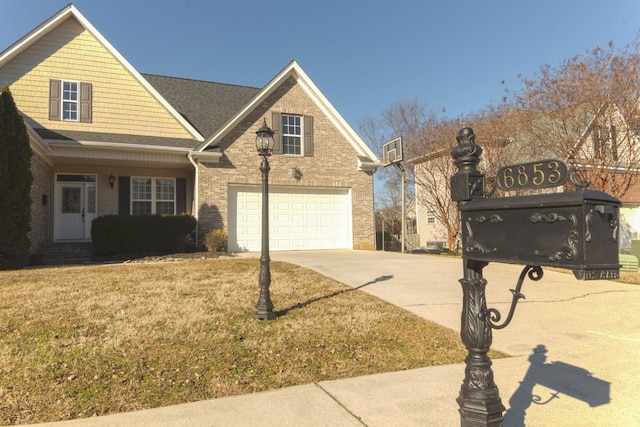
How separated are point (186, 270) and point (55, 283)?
2.53 meters

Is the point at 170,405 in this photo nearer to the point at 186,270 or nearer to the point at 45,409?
the point at 45,409

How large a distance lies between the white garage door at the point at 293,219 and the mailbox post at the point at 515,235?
12.2 m

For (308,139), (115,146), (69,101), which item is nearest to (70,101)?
(69,101)

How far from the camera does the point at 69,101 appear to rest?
43.9 ft

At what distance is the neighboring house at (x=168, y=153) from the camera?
42.7 ft

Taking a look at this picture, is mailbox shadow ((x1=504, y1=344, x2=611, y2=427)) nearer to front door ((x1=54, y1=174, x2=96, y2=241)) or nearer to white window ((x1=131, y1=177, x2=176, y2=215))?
white window ((x1=131, y1=177, x2=176, y2=215))

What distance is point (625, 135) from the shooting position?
1364 centimetres

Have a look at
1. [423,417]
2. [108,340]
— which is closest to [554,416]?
[423,417]

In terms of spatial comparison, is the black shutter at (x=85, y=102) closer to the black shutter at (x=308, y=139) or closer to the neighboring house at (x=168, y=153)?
the neighboring house at (x=168, y=153)

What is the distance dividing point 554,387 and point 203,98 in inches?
653

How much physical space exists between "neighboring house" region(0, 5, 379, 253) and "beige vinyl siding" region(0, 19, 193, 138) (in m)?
0.03

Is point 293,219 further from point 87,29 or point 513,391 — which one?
point 513,391

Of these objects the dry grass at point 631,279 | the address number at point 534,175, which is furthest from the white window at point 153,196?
the address number at point 534,175

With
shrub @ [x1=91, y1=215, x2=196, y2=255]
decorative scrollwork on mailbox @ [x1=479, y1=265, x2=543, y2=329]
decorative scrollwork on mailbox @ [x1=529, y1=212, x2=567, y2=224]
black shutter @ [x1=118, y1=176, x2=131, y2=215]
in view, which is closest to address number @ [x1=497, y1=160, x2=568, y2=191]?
decorative scrollwork on mailbox @ [x1=529, y1=212, x2=567, y2=224]
